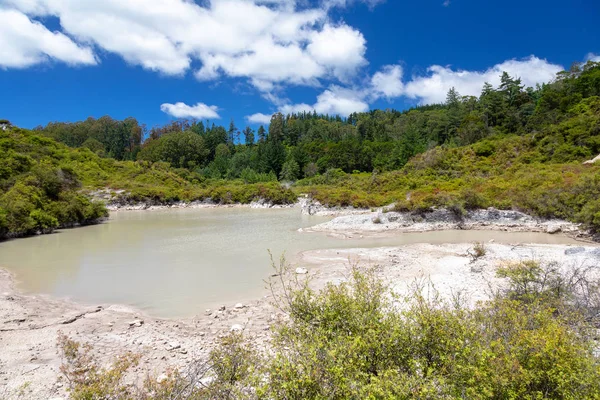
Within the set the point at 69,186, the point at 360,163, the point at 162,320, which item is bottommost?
the point at 162,320

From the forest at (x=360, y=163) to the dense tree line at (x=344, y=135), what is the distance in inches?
12.6

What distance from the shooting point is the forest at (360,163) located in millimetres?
24578

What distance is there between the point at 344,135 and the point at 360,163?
2999 cm

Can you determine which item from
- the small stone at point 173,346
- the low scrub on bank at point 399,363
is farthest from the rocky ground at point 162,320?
the low scrub on bank at point 399,363

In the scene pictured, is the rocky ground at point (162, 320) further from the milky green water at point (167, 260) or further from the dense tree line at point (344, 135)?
the dense tree line at point (344, 135)

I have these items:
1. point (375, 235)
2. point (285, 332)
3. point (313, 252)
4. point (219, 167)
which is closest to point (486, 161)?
point (375, 235)

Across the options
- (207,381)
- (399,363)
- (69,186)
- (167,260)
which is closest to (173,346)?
(207,381)

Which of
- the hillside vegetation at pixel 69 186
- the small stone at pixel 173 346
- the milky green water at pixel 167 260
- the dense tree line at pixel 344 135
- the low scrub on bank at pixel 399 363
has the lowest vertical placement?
the small stone at pixel 173 346

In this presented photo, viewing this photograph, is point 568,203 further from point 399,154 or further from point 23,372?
point 399,154

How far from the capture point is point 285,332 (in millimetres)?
4426

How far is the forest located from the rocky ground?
1173 cm

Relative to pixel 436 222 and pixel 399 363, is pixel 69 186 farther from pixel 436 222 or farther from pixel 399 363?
pixel 399 363

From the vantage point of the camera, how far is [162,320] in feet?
27.7

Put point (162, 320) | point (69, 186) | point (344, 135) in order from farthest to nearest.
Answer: point (344, 135) < point (69, 186) < point (162, 320)
